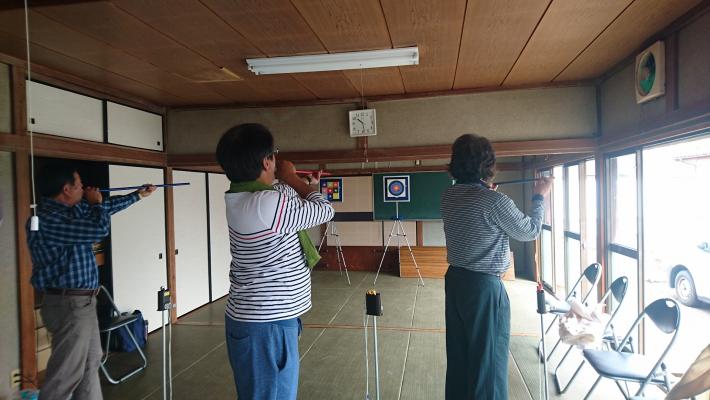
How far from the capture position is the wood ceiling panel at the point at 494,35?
201 centimetres

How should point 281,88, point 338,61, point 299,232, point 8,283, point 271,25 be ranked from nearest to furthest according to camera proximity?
Result: point 299,232, point 271,25, point 8,283, point 338,61, point 281,88

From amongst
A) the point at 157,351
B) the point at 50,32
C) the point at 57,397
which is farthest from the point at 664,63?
the point at 157,351

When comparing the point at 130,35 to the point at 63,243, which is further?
the point at 130,35

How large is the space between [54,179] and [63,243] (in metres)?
Result: 0.37

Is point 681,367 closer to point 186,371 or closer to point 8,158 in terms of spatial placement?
point 186,371

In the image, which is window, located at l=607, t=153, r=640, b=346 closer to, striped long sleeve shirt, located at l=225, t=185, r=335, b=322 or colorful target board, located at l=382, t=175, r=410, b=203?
striped long sleeve shirt, located at l=225, t=185, r=335, b=322

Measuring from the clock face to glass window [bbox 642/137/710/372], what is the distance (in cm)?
221

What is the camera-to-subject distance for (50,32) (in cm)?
222

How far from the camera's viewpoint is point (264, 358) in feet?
4.16

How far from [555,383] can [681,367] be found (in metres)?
0.98

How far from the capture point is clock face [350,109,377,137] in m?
3.71

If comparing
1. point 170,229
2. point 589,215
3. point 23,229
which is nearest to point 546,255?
point 589,215

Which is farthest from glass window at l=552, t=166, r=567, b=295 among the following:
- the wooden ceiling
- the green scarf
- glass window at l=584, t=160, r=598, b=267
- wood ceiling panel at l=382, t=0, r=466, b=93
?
the green scarf

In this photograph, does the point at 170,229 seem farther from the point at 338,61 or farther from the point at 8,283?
the point at 338,61
